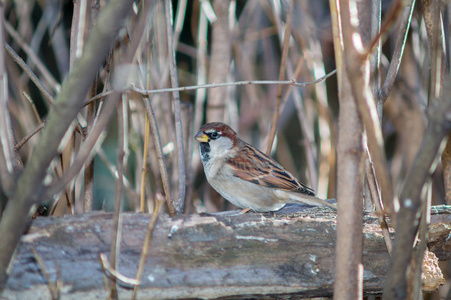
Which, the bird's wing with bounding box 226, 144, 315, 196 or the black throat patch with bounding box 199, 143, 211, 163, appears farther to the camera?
the black throat patch with bounding box 199, 143, 211, 163

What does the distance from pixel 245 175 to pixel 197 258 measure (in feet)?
3.28

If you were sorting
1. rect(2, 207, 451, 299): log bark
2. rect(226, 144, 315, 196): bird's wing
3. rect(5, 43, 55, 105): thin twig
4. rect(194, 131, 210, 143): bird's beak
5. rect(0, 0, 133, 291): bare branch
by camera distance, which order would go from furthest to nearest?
rect(194, 131, 210, 143): bird's beak, rect(226, 144, 315, 196): bird's wing, rect(5, 43, 55, 105): thin twig, rect(2, 207, 451, 299): log bark, rect(0, 0, 133, 291): bare branch

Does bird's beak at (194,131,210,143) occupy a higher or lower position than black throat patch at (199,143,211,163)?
higher

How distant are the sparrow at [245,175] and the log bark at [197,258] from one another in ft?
2.23

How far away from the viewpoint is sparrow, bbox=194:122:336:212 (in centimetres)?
231

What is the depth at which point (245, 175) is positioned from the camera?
2.41 meters

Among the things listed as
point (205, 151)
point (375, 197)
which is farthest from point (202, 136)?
point (375, 197)

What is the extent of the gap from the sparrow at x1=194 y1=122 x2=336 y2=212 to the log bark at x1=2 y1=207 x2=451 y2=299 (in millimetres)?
679

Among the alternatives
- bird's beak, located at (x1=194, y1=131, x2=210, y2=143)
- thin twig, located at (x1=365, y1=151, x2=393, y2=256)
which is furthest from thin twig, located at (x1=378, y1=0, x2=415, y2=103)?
bird's beak, located at (x1=194, y1=131, x2=210, y2=143)

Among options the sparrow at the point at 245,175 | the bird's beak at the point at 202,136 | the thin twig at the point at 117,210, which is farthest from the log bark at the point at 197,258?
the bird's beak at the point at 202,136

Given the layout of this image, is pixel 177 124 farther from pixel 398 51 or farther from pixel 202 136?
pixel 398 51

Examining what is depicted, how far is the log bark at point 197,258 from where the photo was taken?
1.34 metres

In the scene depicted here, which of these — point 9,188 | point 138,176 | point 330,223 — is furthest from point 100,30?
point 138,176

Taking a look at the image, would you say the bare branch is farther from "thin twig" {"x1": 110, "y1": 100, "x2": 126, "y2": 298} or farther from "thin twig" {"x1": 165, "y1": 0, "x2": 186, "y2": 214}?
"thin twig" {"x1": 165, "y1": 0, "x2": 186, "y2": 214}
